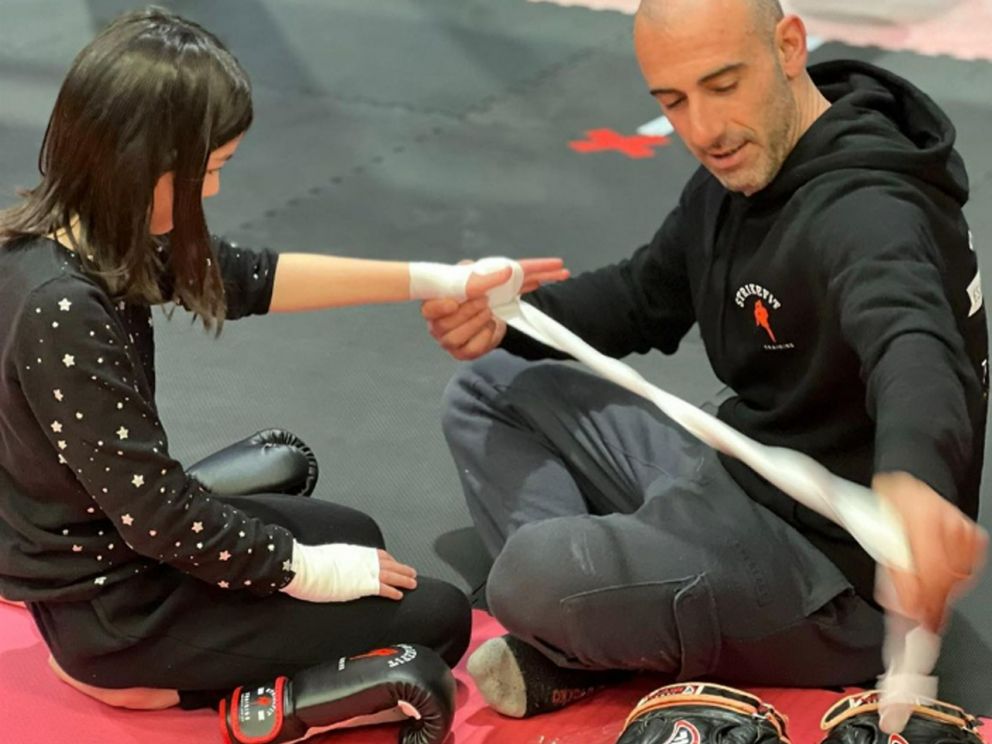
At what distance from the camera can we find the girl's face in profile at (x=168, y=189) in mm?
1601

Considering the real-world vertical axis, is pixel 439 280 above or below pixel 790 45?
below

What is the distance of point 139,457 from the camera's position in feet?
5.32

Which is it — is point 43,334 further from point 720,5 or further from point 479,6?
point 479,6

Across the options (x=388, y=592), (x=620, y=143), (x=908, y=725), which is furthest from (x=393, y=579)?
(x=620, y=143)

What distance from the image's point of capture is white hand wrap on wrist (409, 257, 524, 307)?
6.81 ft

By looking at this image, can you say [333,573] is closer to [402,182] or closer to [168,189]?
[168,189]

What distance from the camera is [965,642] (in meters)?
1.95

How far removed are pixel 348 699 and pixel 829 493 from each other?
63cm

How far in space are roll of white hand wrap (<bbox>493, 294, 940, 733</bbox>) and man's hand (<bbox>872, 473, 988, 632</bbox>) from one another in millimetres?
21

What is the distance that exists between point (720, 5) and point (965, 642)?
93 cm

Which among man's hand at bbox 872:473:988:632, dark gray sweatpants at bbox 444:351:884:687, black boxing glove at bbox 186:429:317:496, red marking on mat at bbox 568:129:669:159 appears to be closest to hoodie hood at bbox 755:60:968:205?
dark gray sweatpants at bbox 444:351:884:687

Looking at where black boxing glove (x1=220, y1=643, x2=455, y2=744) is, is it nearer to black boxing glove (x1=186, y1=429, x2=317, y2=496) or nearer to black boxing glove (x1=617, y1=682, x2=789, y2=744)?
black boxing glove (x1=617, y1=682, x2=789, y2=744)

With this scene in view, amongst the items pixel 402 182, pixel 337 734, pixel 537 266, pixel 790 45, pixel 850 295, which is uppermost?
pixel 790 45

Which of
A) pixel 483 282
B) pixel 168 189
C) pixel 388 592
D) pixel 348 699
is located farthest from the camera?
pixel 483 282
